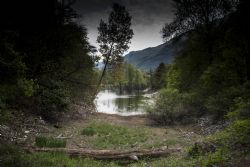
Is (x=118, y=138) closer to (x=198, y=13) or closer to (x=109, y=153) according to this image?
(x=109, y=153)

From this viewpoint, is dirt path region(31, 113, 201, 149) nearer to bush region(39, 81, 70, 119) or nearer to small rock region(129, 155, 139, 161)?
bush region(39, 81, 70, 119)

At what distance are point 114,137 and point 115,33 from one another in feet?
87.3

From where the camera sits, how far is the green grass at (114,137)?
17547 mm

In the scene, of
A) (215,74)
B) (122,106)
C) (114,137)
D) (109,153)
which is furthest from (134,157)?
(122,106)

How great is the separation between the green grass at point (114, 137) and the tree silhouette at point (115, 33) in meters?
21.5

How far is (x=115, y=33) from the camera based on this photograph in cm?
4416

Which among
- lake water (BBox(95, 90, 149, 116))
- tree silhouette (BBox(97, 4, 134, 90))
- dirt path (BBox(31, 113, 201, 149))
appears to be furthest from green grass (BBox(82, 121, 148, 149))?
tree silhouette (BBox(97, 4, 134, 90))

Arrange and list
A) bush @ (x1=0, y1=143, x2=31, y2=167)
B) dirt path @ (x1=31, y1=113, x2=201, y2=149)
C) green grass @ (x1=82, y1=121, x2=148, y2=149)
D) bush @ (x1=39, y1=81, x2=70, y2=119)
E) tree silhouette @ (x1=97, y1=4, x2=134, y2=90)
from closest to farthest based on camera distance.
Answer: bush @ (x1=0, y1=143, x2=31, y2=167) < dirt path @ (x1=31, y1=113, x2=201, y2=149) < green grass @ (x1=82, y1=121, x2=148, y2=149) < bush @ (x1=39, y1=81, x2=70, y2=119) < tree silhouette @ (x1=97, y1=4, x2=134, y2=90)

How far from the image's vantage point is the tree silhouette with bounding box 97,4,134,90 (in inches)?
1713

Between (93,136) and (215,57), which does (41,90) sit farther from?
(215,57)

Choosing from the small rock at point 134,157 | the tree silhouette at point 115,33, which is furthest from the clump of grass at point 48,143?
the tree silhouette at point 115,33

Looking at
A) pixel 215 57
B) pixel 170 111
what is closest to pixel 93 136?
pixel 170 111

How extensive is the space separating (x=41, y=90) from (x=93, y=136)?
17.4 ft

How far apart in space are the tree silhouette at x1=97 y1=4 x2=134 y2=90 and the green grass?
2151 cm
